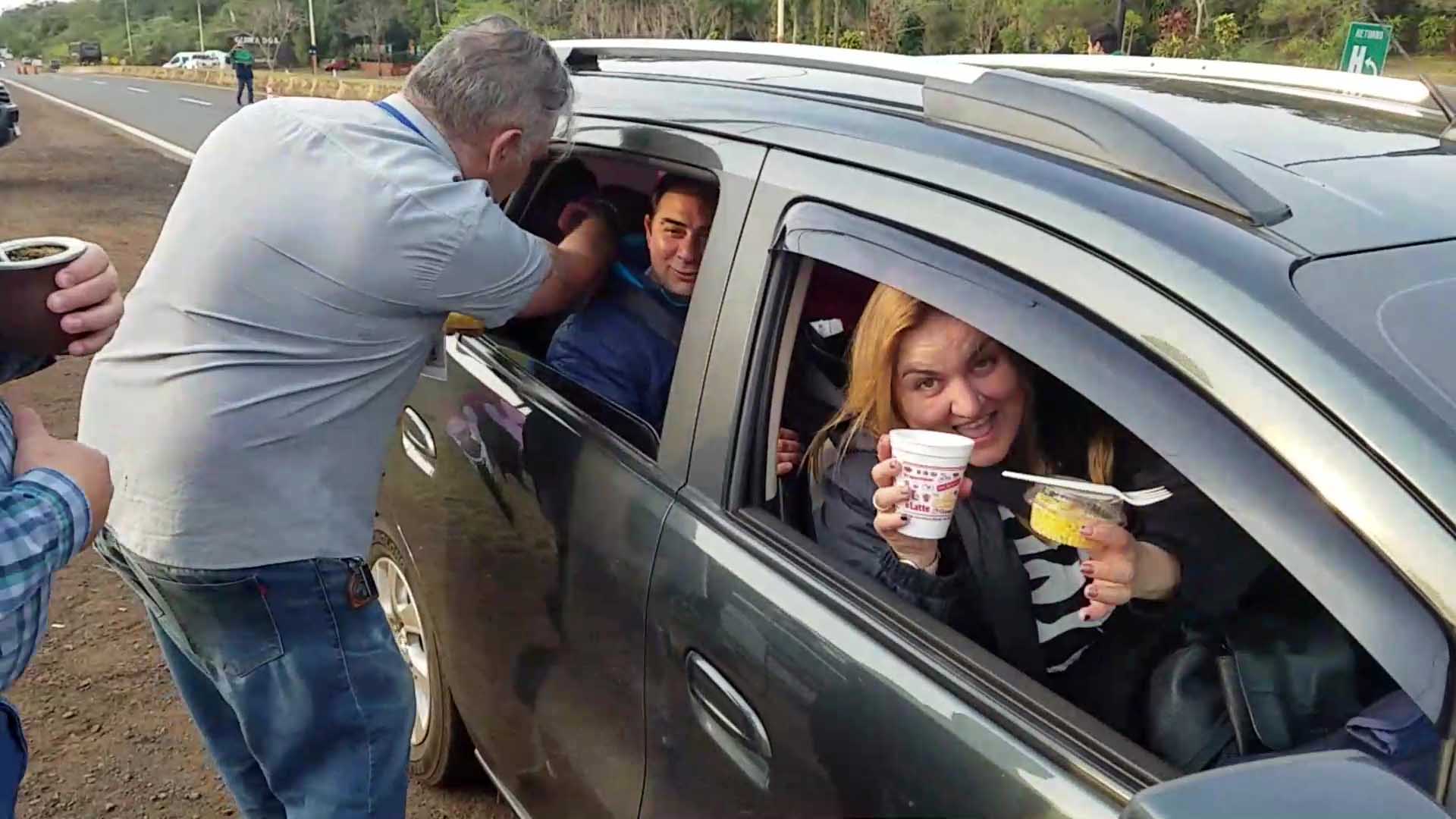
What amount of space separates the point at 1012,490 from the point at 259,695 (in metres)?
1.42

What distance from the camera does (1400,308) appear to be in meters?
A: 1.24

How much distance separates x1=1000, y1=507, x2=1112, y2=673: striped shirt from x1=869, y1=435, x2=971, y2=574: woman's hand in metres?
0.13

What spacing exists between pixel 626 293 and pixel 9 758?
1332mm

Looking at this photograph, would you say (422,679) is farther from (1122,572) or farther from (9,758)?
(1122,572)

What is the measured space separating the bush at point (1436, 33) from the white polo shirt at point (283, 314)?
98.9 feet

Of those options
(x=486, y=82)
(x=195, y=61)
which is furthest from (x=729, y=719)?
(x=195, y=61)

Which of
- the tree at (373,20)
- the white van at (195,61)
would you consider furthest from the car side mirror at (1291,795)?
the tree at (373,20)

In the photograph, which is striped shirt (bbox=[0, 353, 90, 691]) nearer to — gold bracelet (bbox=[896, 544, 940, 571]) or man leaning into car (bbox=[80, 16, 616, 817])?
man leaning into car (bbox=[80, 16, 616, 817])

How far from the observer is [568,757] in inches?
85.4

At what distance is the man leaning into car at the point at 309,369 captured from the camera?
2016mm

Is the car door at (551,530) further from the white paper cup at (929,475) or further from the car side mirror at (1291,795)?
the car side mirror at (1291,795)

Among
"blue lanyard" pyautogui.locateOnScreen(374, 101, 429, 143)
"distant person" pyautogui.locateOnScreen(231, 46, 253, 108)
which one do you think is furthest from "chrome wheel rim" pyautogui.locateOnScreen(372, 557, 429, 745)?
"distant person" pyautogui.locateOnScreen(231, 46, 253, 108)

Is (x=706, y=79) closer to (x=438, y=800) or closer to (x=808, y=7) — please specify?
(x=438, y=800)

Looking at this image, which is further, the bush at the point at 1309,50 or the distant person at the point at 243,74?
the distant person at the point at 243,74
